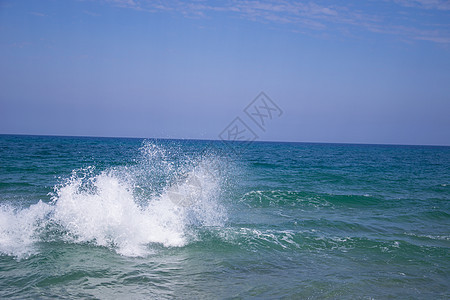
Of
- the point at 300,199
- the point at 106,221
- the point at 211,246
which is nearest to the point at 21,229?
the point at 106,221

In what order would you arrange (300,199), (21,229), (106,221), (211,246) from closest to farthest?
1. (211,246)
2. (21,229)
3. (106,221)
4. (300,199)

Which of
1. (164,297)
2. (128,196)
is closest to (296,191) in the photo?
(128,196)

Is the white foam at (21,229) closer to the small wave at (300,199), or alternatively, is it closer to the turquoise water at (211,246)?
the turquoise water at (211,246)

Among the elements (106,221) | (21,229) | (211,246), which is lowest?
(211,246)

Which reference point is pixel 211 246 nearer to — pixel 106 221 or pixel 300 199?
pixel 106 221

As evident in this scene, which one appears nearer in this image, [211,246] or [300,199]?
[211,246]

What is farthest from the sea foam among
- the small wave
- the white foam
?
the small wave

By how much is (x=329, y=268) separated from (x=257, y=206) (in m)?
5.79

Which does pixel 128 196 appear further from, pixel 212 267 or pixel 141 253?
pixel 212 267

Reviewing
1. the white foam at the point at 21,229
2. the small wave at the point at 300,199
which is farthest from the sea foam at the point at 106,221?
the small wave at the point at 300,199

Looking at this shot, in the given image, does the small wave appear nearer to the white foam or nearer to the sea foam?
the sea foam

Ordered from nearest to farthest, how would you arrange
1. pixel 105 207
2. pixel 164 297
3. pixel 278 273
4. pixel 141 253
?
pixel 164 297, pixel 278 273, pixel 141 253, pixel 105 207

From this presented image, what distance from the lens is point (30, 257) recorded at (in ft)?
21.4

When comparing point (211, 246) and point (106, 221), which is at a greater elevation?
point (106, 221)
